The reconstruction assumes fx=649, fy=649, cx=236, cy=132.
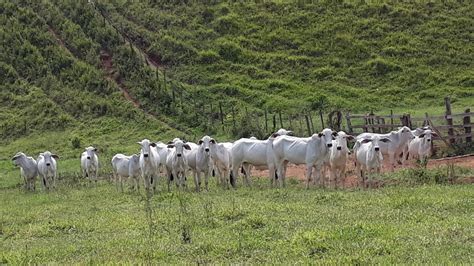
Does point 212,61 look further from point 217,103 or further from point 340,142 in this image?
point 340,142

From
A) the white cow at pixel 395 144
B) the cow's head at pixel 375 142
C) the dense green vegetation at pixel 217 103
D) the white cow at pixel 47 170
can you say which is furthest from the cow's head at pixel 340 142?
the white cow at pixel 47 170

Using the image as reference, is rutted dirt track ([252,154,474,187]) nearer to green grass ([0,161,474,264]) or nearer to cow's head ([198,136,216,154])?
cow's head ([198,136,216,154])

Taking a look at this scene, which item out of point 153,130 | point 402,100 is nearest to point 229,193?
point 153,130

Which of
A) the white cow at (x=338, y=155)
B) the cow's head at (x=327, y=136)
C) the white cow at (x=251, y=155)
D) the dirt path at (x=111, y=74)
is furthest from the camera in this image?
the dirt path at (x=111, y=74)

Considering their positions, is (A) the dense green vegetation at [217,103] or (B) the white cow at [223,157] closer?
(A) the dense green vegetation at [217,103]

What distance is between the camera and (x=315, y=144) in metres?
21.5

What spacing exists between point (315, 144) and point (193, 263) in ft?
39.7

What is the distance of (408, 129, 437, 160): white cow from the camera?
24328 millimetres

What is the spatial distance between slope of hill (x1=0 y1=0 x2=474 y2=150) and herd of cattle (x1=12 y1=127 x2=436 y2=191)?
13.0m

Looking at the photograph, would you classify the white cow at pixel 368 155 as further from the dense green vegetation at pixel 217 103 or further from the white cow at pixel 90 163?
the white cow at pixel 90 163

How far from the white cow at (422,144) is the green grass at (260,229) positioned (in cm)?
657

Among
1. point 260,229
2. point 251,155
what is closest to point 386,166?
point 251,155

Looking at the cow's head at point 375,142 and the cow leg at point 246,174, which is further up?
the cow's head at point 375,142

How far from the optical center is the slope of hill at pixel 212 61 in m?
43.7
